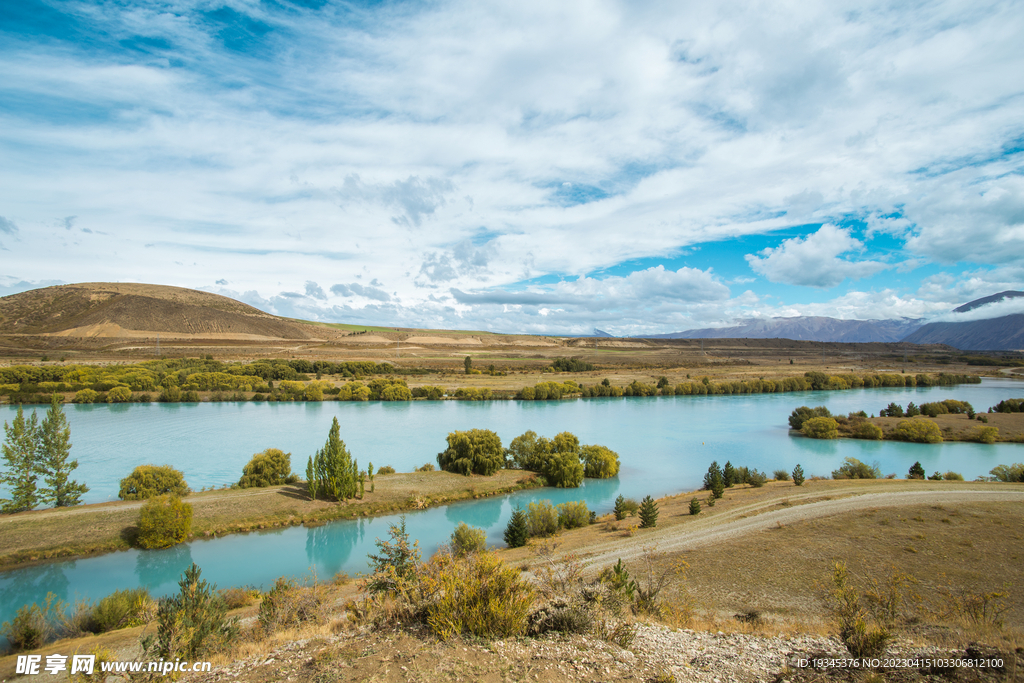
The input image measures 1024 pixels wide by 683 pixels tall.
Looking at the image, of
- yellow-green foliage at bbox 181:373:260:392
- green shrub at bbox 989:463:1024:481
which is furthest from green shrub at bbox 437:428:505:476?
yellow-green foliage at bbox 181:373:260:392

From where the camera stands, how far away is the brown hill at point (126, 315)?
102 metres

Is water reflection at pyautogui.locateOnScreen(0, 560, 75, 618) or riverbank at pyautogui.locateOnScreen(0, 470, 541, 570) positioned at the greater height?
riverbank at pyautogui.locateOnScreen(0, 470, 541, 570)

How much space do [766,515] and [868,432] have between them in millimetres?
35663

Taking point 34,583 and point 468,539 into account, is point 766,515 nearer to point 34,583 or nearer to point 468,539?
point 468,539

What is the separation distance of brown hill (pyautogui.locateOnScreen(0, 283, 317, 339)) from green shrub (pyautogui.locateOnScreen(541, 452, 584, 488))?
113 m

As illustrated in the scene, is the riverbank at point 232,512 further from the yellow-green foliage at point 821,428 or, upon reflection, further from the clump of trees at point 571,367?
the clump of trees at point 571,367

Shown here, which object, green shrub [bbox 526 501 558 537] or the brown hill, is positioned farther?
the brown hill

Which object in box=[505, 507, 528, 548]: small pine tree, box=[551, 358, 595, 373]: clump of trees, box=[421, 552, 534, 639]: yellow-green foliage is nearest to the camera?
box=[421, 552, 534, 639]: yellow-green foliage

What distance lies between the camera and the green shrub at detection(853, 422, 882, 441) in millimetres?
46688

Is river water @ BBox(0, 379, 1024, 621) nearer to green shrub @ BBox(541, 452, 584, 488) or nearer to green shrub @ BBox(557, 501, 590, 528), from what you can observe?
green shrub @ BBox(541, 452, 584, 488)

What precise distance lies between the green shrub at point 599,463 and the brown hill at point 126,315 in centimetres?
11404

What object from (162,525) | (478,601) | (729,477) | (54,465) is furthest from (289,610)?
(729,477)

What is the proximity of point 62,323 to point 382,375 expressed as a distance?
79.5 metres

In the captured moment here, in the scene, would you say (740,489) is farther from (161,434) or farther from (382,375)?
(382,375)
